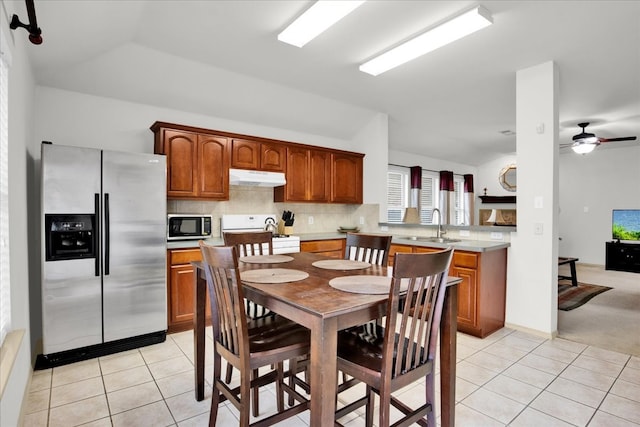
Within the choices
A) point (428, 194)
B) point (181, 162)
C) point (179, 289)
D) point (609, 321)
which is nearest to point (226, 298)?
point (179, 289)

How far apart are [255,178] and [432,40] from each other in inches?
91.0

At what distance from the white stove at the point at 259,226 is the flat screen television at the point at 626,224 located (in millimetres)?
6830

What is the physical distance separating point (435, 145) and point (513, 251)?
3632 millimetres

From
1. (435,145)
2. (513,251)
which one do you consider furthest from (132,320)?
(435,145)

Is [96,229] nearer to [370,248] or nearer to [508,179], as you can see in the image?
[370,248]

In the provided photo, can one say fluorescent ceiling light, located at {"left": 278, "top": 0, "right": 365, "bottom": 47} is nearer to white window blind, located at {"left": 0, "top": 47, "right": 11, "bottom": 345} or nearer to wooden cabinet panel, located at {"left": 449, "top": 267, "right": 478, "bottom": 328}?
white window blind, located at {"left": 0, "top": 47, "right": 11, "bottom": 345}

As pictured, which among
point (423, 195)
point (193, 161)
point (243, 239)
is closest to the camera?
Result: point (243, 239)

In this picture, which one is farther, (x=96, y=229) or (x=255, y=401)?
(x=96, y=229)

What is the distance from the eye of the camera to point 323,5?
2.34m

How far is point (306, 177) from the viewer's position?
181 inches

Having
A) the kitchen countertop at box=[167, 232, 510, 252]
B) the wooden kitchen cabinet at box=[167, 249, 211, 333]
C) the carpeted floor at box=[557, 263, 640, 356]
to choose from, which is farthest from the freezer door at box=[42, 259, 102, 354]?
the carpeted floor at box=[557, 263, 640, 356]

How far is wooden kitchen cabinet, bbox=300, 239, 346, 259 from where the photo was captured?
4238 mm

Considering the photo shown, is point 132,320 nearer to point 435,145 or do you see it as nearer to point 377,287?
point 377,287

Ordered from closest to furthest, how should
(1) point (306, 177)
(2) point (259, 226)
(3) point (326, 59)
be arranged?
(3) point (326, 59), (2) point (259, 226), (1) point (306, 177)
